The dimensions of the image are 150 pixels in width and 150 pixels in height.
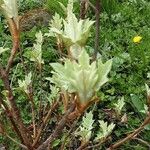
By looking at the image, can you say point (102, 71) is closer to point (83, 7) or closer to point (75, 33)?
point (75, 33)

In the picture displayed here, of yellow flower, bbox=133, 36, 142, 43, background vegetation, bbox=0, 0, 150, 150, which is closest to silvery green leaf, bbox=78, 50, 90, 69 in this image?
background vegetation, bbox=0, 0, 150, 150

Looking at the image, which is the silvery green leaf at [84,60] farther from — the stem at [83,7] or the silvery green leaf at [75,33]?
the stem at [83,7]

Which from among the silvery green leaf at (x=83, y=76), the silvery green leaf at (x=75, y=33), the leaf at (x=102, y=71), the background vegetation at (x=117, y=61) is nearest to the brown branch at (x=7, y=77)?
the silvery green leaf at (x=75, y=33)

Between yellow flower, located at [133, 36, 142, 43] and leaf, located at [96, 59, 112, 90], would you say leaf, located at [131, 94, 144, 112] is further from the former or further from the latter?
leaf, located at [96, 59, 112, 90]

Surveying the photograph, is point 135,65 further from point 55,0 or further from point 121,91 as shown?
point 55,0

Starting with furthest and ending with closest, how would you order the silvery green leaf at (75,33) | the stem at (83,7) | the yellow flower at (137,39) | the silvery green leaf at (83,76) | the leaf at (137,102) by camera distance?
the yellow flower at (137,39) → the leaf at (137,102) → the stem at (83,7) → the silvery green leaf at (75,33) → the silvery green leaf at (83,76)

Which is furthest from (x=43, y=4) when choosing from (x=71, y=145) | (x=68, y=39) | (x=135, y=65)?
(x=68, y=39)

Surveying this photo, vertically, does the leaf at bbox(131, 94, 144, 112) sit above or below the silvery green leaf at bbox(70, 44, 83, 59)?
below

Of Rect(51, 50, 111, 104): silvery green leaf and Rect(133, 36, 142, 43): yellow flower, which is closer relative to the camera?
Rect(51, 50, 111, 104): silvery green leaf

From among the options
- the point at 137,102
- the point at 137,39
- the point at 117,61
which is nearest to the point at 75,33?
the point at 137,102

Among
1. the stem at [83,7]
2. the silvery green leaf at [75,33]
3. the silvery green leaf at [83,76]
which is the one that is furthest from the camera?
the stem at [83,7]

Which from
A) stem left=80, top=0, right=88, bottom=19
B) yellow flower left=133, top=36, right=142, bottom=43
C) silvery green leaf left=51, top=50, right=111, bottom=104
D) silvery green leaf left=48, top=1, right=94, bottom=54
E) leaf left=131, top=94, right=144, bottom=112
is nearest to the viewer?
silvery green leaf left=51, top=50, right=111, bottom=104

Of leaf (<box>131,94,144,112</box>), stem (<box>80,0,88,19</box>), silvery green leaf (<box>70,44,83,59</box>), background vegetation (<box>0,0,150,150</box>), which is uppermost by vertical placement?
stem (<box>80,0,88,19</box>)
